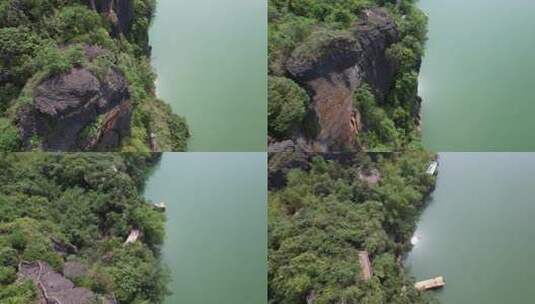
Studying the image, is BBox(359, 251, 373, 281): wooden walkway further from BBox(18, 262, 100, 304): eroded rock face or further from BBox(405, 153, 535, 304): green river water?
BBox(18, 262, 100, 304): eroded rock face

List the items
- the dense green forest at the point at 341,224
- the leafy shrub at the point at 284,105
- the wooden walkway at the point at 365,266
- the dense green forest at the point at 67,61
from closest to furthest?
1. the dense green forest at the point at 67,61
2. the dense green forest at the point at 341,224
3. the wooden walkway at the point at 365,266
4. the leafy shrub at the point at 284,105

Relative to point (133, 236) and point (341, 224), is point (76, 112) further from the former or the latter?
point (341, 224)

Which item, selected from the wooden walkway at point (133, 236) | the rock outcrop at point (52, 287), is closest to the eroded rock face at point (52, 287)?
the rock outcrop at point (52, 287)

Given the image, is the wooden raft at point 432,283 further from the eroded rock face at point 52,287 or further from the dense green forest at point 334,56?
the eroded rock face at point 52,287

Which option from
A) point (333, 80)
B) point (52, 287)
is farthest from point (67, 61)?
point (333, 80)

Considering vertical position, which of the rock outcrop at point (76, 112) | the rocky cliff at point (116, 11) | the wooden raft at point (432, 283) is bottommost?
the wooden raft at point (432, 283)

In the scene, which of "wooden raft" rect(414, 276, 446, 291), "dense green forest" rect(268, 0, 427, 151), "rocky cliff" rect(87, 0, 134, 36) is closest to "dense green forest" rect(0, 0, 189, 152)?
"rocky cliff" rect(87, 0, 134, 36)

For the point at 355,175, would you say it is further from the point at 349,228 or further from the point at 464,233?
the point at 464,233
